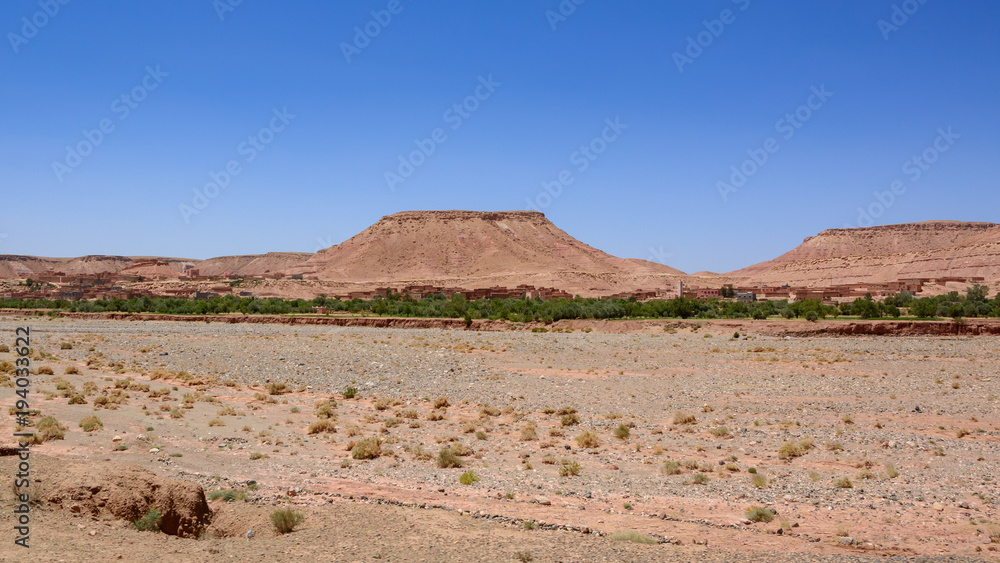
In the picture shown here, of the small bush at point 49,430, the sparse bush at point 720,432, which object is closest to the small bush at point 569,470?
the sparse bush at point 720,432

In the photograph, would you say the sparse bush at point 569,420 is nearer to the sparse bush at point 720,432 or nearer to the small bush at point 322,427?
the sparse bush at point 720,432

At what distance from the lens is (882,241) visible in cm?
16162

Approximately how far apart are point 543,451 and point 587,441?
1.02 m

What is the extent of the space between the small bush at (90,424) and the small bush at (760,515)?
12.7 metres

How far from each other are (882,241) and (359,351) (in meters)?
162

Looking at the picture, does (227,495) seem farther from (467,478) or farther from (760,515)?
(760,515)

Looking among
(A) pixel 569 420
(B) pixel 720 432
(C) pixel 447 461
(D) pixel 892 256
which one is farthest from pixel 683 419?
(D) pixel 892 256

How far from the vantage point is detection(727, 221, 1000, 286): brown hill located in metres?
99.1

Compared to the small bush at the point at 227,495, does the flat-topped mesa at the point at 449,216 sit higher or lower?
higher

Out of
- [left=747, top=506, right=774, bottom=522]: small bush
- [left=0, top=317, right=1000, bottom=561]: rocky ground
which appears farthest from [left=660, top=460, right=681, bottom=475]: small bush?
[left=747, top=506, right=774, bottom=522]: small bush

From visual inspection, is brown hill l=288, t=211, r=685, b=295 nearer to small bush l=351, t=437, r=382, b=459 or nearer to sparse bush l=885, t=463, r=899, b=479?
small bush l=351, t=437, r=382, b=459

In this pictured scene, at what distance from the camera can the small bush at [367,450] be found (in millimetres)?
12945

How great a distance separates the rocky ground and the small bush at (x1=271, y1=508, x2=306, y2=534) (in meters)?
0.14

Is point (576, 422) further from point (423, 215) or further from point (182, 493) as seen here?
point (423, 215)
